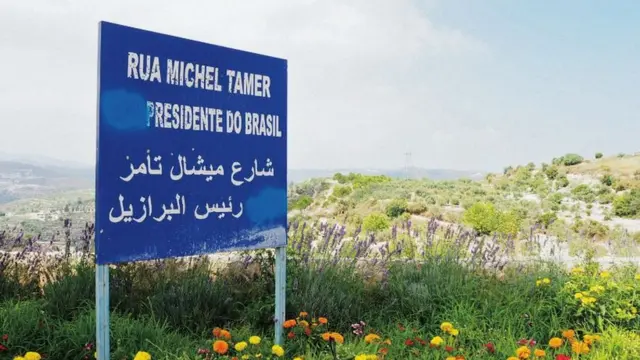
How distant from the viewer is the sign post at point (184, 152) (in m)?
3.92

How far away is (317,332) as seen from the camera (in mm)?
4527

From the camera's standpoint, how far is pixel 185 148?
14.1 feet

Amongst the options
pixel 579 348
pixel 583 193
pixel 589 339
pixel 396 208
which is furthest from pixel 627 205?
pixel 579 348

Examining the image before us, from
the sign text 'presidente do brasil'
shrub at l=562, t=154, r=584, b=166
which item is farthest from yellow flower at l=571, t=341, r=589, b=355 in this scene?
shrub at l=562, t=154, r=584, b=166

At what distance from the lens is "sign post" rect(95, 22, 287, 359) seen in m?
3.92

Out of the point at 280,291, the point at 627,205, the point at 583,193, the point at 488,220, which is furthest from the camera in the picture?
the point at 583,193

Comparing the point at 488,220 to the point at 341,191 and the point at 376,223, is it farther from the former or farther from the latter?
the point at 341,191

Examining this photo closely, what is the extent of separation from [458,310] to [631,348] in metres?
1.30

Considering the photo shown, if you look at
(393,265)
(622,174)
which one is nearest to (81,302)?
(393,265)

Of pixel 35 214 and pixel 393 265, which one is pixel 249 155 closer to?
pixel 393 265

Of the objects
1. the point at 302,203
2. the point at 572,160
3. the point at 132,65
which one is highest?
the point at 572,160

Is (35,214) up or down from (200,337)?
up

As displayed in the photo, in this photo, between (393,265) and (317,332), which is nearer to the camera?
(317,332)

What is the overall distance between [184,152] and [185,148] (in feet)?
0.09
